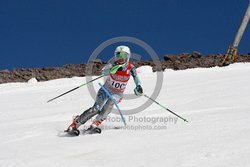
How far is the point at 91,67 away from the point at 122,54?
44.7 ft

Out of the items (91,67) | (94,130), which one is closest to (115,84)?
(94,130)

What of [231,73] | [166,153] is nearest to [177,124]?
[166,153]

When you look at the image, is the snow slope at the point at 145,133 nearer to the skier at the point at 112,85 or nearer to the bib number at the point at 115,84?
the skier at the point at 112,85

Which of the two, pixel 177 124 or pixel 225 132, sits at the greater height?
pixel 177 124

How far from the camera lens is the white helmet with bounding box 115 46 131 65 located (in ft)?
23.6

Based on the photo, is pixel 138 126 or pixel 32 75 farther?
pixel 32 75

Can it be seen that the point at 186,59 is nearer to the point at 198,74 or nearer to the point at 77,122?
the point at 198,74

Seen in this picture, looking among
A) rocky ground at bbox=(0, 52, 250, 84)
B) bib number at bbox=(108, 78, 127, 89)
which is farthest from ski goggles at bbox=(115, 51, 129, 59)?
rocky ground at bbox=(0, 52, 250, 84)

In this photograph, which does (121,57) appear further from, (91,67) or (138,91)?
(91,67)

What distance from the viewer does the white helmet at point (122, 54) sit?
283 inches

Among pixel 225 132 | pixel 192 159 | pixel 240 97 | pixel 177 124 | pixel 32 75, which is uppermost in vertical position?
pixel 32 75

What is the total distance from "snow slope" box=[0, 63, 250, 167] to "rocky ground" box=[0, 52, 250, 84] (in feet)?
26.8

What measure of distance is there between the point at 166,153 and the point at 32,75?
17.5m

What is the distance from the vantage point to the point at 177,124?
7.20 m
